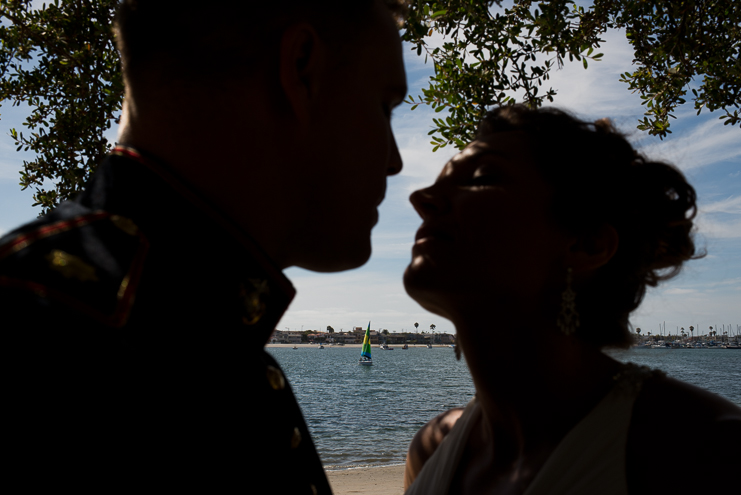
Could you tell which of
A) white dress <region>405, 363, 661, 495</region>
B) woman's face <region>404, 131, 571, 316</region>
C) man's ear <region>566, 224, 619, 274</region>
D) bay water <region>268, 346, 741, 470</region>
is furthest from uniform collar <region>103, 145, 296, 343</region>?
bay water <region>268, 346, 741, 470</region>

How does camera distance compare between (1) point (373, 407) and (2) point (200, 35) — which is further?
(1) point (373, 407)

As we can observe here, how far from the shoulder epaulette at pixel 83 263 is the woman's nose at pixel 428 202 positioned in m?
1.90

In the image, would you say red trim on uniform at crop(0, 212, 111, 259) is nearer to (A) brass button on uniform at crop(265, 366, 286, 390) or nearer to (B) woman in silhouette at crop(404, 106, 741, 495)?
(A) brass button on uniform at crop(265, 366, 286, 390)

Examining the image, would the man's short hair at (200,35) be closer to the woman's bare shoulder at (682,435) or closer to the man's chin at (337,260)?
the man's chin at (337,260)

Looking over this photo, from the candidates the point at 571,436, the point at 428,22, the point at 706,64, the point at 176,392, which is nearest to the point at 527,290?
the point at 571,436

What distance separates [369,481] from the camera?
55.5 feet

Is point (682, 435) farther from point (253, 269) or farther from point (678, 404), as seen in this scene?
point (253, 269)

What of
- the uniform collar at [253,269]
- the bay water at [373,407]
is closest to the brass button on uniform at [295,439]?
the uniform collar at [253,269]

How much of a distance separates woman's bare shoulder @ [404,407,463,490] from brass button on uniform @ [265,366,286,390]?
2194 mm

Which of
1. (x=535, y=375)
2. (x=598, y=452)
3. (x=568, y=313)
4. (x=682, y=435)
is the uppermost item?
(x=568, y=313)

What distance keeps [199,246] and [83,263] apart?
288mm

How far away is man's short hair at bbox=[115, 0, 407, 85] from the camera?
1.28 m

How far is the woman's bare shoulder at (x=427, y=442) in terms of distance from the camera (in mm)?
3354

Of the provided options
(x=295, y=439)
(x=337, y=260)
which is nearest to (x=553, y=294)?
(x=337, y=260)
